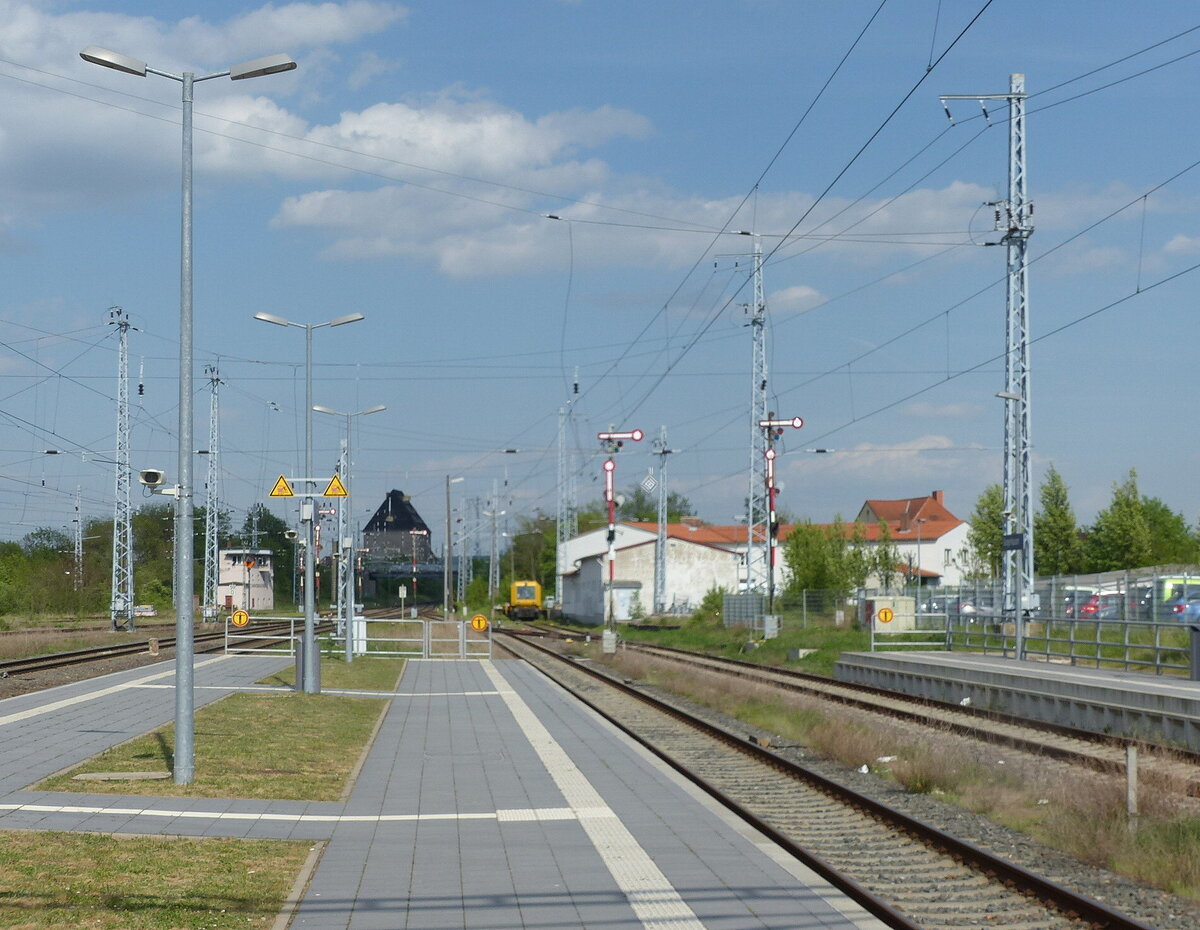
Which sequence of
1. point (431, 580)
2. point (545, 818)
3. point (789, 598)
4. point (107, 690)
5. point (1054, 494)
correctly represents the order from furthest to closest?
1. point (431, 580)
2. point (1054, 494)
3. point (789, 598)
4. point (107, 690)
5. point (545, 818)

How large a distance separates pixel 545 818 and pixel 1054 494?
61117mm

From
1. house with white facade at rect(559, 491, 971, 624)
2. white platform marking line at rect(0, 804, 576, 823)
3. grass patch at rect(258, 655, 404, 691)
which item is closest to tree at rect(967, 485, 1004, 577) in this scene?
house with white facade at rect(559, 491, 971, 624)

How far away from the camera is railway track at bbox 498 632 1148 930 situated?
8.41 m

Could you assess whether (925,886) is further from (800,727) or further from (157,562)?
(157,562)

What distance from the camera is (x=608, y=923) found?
26.1ft

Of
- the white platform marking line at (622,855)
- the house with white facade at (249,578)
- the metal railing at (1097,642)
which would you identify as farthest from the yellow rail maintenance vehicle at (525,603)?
the white platform marking line at (622,855)

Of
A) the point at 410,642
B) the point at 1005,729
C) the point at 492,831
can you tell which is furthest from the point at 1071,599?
the point at 492,831

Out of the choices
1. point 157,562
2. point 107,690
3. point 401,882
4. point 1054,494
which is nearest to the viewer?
point 401,882

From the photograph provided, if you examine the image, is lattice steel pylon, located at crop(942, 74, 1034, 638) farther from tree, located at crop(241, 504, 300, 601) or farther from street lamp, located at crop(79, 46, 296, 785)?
tree, located at crop(241, 504, 300, 601)

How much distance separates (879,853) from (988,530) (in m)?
66.3

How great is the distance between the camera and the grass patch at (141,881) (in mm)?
7586

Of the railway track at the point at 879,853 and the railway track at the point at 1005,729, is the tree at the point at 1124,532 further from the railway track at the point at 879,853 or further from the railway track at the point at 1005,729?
the railway track at the point at 879,853

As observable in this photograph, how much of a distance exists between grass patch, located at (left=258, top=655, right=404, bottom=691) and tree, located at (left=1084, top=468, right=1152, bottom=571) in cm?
4147

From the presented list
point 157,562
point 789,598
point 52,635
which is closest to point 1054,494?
point 789,598
